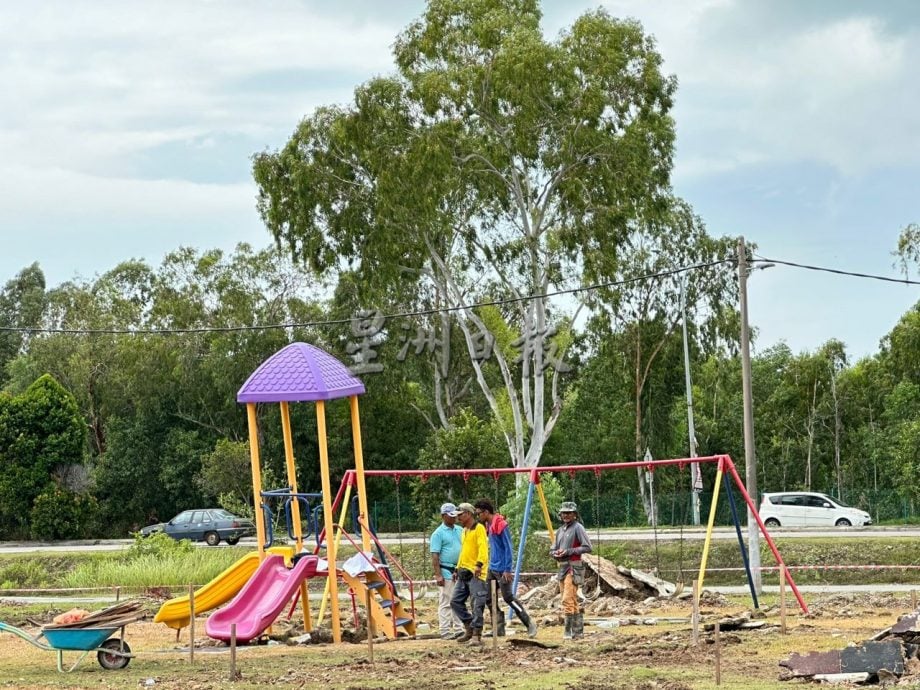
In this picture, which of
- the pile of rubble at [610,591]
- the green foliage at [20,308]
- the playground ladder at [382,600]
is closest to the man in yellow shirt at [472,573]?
the playground ladder at [382,600]

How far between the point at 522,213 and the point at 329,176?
245 inches

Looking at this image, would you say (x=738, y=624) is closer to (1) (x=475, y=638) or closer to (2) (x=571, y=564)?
(2) (x=571, y=564)

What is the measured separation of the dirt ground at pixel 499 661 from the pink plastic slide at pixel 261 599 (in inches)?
10.7

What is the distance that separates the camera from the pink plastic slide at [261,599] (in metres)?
17.2

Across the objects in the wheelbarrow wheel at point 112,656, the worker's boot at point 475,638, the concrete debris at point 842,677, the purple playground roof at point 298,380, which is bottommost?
the worker's boot at point 475,638

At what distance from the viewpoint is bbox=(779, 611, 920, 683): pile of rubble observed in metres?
12.2

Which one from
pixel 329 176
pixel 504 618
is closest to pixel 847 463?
pixel 329 176

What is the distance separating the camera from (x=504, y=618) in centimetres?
1861

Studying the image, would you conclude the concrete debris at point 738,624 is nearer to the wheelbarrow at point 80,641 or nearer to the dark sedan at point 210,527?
the wheelbarrow at point 80,641

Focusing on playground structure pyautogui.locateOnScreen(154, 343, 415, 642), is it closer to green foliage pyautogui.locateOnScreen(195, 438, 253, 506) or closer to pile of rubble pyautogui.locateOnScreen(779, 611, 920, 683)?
pile of rubble pyautogui.locateOnScreen(779, 611, 920, 683)

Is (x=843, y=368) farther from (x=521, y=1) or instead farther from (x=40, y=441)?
(x=40, y=441)

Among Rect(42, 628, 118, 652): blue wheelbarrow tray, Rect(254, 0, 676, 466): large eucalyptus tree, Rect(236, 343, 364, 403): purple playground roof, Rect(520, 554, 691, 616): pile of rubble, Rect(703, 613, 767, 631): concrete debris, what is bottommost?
Rect(520, 554, 691, 616): pile of rubble

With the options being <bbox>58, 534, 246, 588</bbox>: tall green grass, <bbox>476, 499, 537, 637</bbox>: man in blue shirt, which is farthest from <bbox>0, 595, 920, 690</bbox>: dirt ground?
<bbox>58, 534, 246, 588</bbox>: tall green grass

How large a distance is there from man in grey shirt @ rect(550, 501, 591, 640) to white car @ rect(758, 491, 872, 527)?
2566cm
